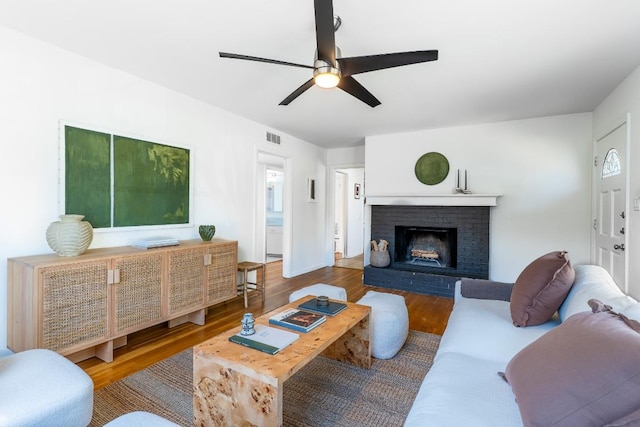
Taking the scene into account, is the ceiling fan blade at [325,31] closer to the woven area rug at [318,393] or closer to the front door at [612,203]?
the woven area rug at [318,393]

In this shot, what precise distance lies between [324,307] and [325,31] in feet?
5.51

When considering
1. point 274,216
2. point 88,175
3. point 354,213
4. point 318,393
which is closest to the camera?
point 318,393

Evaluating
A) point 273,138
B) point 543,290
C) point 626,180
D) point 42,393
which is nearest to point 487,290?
point 543,290

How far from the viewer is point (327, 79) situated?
194 cm

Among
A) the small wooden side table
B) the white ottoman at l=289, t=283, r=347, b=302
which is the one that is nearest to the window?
the white ottoman at l=289, t=283, r=347, b=302

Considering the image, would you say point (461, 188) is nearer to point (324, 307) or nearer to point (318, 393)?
point (324, 307)

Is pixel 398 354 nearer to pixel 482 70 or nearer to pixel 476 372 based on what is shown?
pixel 476 372

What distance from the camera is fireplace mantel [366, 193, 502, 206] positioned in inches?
159

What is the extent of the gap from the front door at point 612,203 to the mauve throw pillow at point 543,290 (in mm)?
1412

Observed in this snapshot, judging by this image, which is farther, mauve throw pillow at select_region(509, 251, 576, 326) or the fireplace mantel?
the fireplace mantel

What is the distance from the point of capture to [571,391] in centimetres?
90

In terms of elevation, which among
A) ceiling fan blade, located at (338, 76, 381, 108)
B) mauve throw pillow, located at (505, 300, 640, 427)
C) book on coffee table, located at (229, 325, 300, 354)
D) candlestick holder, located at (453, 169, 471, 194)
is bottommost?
book on coffee table, located at (229, 325, 300, 354)

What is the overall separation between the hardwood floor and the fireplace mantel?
4.18 ft

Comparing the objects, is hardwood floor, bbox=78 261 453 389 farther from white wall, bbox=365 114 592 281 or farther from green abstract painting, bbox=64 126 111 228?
white wall, bbox=365 114 592 281
